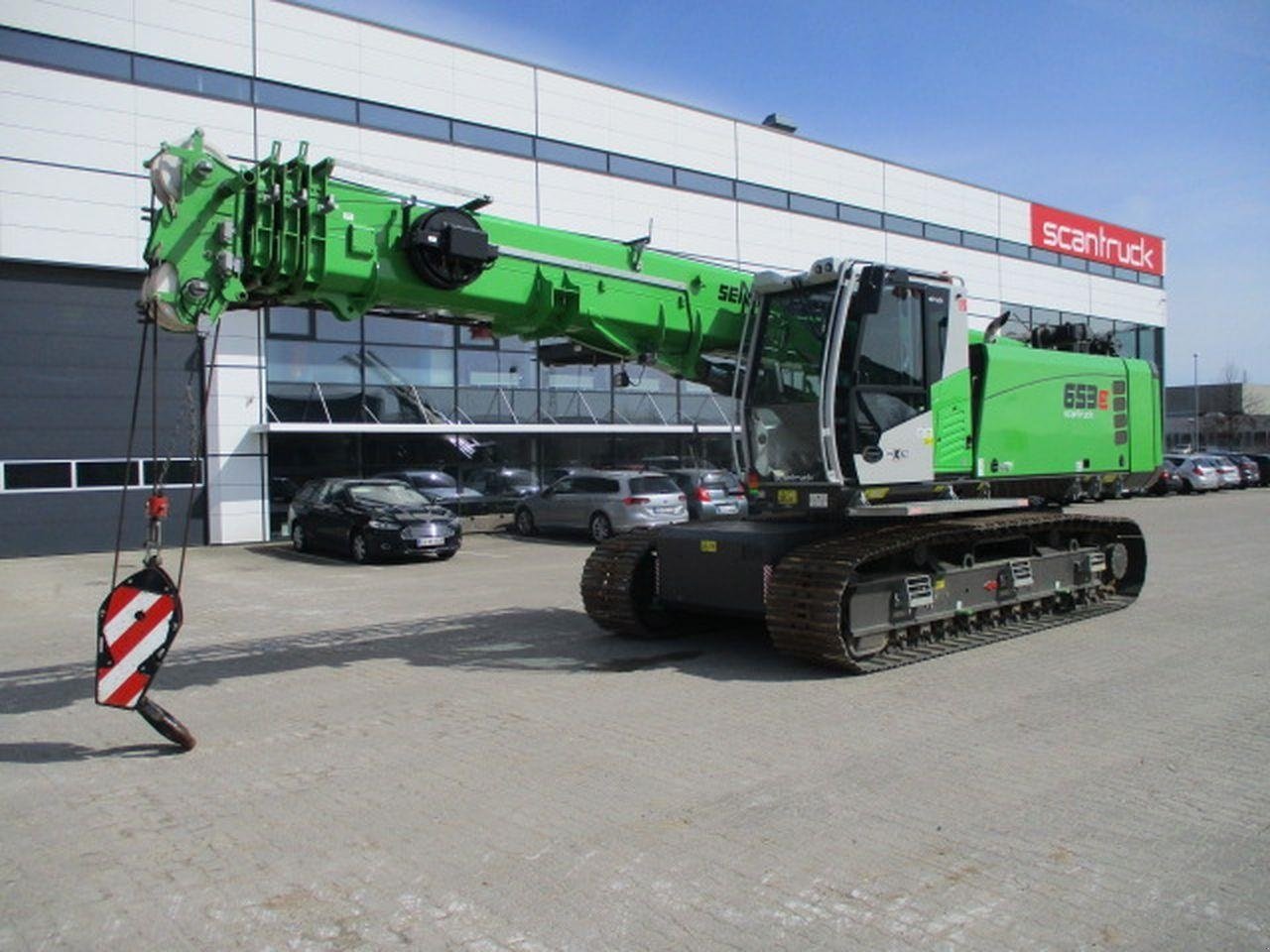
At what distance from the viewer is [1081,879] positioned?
4.43 m

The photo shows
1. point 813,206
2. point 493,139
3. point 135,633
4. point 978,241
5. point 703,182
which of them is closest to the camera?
point 135,633

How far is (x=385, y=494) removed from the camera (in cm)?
1964

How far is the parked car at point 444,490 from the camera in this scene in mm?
23344

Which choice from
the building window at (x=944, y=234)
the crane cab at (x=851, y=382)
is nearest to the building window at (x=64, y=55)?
the crane cab at (x=851, y=382)

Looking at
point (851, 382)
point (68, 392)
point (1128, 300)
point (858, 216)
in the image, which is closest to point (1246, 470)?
point (1128, 300)

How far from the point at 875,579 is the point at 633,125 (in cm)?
2048

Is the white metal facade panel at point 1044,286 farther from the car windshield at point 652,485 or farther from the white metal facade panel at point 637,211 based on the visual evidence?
the car windshield at point 652,485

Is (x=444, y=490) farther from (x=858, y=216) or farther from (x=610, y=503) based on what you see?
(x=858, y=216)

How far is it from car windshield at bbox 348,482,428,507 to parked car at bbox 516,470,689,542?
3454 millimetres

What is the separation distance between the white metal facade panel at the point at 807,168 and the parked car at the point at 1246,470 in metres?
18.7

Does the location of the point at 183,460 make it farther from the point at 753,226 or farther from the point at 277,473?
the point at 753,226

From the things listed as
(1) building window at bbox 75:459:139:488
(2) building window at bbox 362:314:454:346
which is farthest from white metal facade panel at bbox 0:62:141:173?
(1) building window at bbox 75:459:139:488

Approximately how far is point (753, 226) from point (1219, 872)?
25.9 metres

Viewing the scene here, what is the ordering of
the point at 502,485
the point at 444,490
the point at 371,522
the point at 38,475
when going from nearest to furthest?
the point at 371,522
the point at 38,475
the point at 444,490
the point at 502,485
